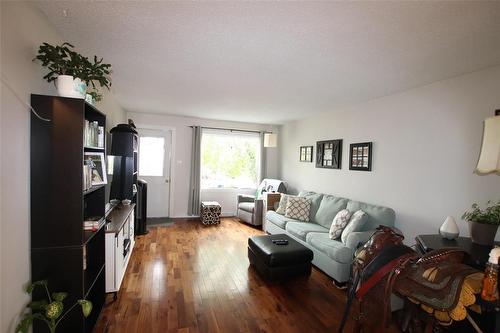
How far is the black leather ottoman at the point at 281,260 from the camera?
2.86 m

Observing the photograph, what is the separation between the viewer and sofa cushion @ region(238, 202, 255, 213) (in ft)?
17.5

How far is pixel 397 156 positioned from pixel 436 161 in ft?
1.64

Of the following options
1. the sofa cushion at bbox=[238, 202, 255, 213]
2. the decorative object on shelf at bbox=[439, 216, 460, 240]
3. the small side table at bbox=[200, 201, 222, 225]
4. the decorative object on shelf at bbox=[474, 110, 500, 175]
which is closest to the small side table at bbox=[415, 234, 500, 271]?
the decorative object on shelf at bbox=[439, 216, 460, 240]

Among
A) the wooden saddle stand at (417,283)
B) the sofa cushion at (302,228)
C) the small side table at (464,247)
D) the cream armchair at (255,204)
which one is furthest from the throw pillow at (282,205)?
the wooden saddle stand at (417,283)

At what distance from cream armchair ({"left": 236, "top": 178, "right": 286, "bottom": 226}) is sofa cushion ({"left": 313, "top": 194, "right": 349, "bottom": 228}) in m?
1.43

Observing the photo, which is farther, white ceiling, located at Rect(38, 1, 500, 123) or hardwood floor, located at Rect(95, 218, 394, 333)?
hardwood floor, located at Rect(95, 218, 394, 333)

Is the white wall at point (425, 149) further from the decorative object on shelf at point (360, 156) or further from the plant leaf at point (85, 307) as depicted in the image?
the plant leaf at point (85, 307)

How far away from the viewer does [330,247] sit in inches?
118

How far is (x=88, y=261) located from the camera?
219 centimetres

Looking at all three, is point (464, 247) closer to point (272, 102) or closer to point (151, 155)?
point (272, 102)

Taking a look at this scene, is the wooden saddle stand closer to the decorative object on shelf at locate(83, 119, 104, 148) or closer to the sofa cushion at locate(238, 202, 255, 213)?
the decorative object on shelf at locate(83, 119, 104, 148)

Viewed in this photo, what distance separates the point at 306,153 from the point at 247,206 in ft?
5.65

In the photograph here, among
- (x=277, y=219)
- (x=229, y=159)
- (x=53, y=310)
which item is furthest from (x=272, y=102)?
(x=53, y=310)

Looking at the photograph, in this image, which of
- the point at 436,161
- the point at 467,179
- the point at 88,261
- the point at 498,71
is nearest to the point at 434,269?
the point at 467,179
